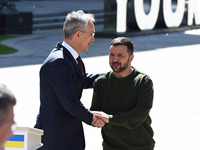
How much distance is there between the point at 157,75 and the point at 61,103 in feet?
30.6

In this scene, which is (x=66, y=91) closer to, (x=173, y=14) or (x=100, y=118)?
(x=100, y=118)

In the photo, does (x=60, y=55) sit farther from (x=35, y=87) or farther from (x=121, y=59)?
(x=35, y=87)

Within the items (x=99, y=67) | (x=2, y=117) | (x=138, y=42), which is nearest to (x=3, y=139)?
(x=2, y=117)

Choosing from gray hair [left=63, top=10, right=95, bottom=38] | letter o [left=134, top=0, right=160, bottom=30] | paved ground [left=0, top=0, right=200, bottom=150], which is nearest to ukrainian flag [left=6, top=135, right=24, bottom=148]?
gray hair [left=63, top=10, right=95, bottom=38]

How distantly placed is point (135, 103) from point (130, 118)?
156mm

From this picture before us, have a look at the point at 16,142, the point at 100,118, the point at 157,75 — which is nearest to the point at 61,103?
the point at 100,118

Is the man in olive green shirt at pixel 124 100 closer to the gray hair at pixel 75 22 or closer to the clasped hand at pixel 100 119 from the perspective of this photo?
the clasped hand at pixel 100 119

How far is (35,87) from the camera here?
11.3 meters

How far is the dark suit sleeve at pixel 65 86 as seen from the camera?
3.77 metres

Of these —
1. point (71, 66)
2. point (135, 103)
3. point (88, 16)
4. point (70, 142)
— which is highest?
point (88, 16)

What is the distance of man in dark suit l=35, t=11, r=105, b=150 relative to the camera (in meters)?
3.80

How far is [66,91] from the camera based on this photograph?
12.4 feet

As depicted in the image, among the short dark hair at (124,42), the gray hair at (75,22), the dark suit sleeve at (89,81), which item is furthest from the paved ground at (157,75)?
the gray hair at (75,22)

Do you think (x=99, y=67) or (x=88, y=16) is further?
(x=99, y=67)
